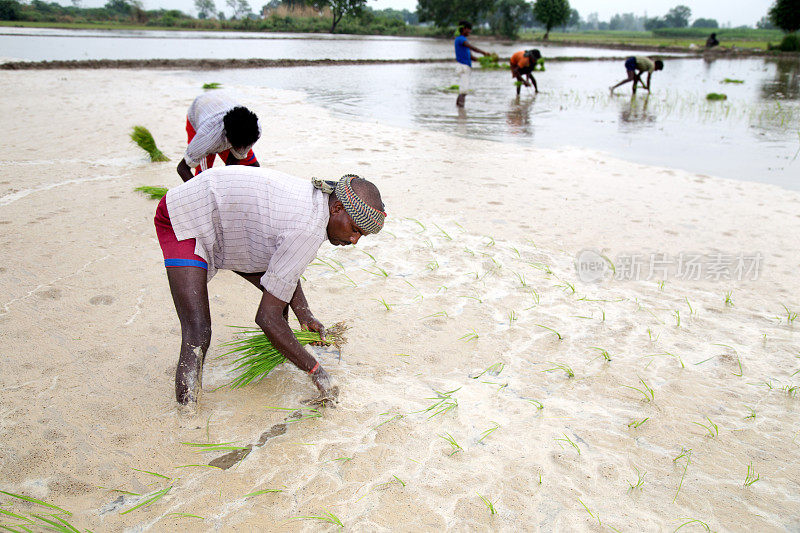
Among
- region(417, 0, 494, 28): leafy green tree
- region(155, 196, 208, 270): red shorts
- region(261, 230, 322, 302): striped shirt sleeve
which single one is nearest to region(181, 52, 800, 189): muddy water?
region(261, 230, 322, 302): striped shirt sleeve

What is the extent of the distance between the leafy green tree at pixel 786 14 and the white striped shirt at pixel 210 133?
137 ft

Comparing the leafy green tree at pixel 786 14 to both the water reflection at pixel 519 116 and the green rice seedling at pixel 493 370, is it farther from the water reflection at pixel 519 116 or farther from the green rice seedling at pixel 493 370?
the green rice seedling at pixel 493 370

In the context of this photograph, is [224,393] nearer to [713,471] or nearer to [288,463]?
[288,463]

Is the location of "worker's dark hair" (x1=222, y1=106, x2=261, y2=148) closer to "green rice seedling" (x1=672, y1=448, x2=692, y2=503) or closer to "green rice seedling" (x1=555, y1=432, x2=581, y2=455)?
"green rice seedling" (x1=555, y1=432, x2=581, y2=455)

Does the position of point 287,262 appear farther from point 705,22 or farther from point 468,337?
point 705,22

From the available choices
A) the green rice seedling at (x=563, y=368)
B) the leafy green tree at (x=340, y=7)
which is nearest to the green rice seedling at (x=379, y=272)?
the green rice seedling at (x=563, y=368)

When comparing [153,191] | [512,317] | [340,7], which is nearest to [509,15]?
[340,7]

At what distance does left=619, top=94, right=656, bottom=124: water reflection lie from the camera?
1020 cm

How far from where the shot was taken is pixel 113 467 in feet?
6.48

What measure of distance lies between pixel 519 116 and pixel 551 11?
141 feet

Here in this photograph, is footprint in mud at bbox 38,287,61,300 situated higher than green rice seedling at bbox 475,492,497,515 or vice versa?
footprint in mud at bbox 38,287,61,300

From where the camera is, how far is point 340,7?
4731cm

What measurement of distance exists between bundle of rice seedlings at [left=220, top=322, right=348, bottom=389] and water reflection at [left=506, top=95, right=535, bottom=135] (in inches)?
269

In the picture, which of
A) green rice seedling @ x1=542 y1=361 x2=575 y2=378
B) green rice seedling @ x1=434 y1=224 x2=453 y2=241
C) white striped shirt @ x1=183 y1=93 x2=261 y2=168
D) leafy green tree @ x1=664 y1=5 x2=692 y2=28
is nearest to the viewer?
green rice seedling @ x1=542 y1=361 x2=575 y2=378
